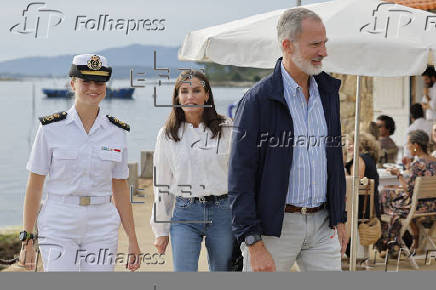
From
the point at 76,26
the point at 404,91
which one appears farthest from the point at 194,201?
the point at 404,91

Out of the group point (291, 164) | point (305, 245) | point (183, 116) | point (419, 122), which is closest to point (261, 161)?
point (291, 164)

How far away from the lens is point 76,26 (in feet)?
17.5

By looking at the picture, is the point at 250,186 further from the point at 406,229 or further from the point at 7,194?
the point at 7,194

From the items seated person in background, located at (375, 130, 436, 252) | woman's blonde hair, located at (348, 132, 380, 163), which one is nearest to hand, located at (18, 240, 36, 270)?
woman's blonde hair, located at (348, 132, 380, 163)

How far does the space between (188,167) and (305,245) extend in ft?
3.43

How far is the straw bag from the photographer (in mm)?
7008

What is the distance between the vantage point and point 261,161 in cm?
340

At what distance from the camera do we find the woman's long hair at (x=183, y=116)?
4.39 metres

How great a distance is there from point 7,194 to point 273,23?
39.6ft

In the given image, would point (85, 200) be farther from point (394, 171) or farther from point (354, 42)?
point (394, 171)

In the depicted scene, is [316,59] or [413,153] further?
[413,153]

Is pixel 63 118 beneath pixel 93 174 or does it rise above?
above

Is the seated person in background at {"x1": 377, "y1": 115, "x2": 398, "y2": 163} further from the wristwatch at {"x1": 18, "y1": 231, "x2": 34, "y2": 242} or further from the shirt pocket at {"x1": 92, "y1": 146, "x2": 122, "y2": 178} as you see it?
the wristwatch at {"x1": 18, "y1": 231, "x2": 34, "y2": 242}

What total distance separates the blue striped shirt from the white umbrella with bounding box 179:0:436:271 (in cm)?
203
